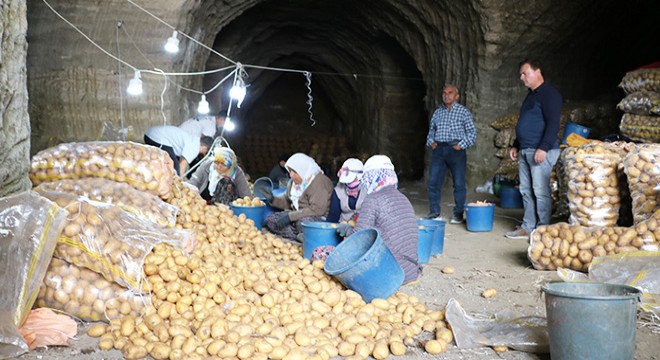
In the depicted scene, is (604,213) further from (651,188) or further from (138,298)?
(138,298)

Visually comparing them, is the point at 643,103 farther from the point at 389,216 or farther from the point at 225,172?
the point at 225,172

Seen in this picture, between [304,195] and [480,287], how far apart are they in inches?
94.9

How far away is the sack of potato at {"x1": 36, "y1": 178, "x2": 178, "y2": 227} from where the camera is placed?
445 cm

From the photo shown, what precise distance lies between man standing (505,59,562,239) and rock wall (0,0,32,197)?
466 cm

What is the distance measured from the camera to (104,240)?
3924mm

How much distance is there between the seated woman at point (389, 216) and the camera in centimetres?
476

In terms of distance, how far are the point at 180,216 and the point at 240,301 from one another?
1.35m

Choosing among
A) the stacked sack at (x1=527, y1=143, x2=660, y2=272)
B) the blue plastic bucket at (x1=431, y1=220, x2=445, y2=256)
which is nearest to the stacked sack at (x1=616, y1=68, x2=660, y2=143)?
the stacked sack at (x1=527, y1=143, x2=660, y2=272)

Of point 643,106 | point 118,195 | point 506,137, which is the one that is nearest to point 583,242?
point 643,106

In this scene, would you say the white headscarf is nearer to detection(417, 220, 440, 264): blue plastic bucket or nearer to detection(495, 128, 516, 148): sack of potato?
detection(417, 220, 440, 264): blue plastic bucket

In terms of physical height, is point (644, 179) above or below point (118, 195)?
above

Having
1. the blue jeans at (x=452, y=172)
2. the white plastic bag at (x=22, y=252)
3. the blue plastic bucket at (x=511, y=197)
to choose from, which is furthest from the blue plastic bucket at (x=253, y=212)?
the blue plastic bucket at (x=511, y=197)

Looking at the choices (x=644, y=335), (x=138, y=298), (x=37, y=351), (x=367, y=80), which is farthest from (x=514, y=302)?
(x=367, y=80)

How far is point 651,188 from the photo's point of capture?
5.12 meters
